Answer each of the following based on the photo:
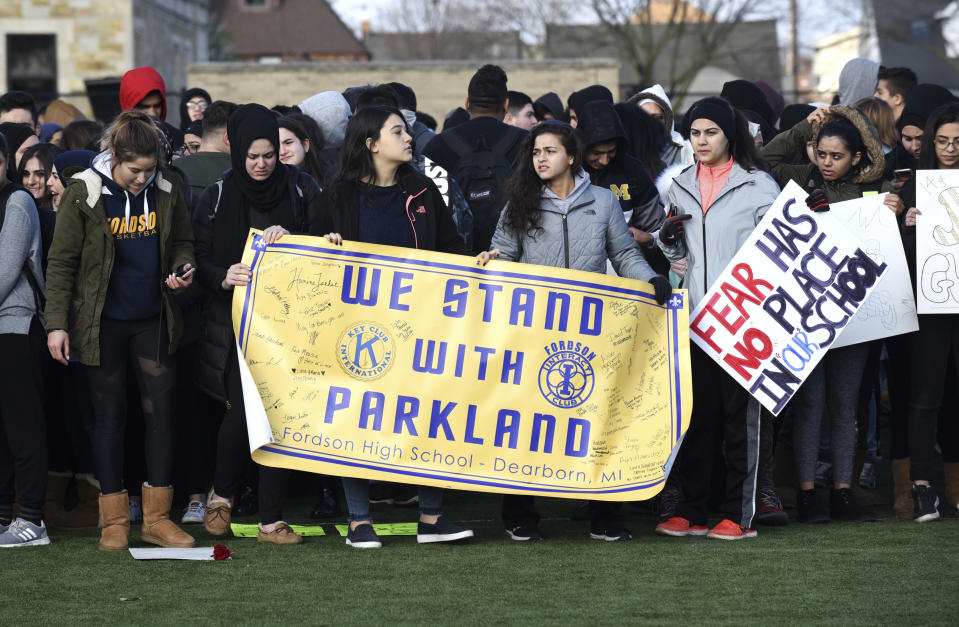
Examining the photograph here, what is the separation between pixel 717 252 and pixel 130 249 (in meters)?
2.65

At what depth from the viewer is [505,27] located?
50.1m

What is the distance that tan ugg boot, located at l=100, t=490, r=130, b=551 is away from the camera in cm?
600

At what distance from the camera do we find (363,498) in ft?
20.0

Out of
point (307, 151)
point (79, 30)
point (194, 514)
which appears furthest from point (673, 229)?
point (79, 30)

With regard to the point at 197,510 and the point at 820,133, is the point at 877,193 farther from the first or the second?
the point at 197,510

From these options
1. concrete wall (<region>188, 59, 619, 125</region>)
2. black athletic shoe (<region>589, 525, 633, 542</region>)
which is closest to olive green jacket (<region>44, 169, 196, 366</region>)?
black athletic shoe (<region>589, 525, 633, 542</region>)

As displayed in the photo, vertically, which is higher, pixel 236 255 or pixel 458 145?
pixel 458 145

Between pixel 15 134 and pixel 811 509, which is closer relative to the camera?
pixel 811 509

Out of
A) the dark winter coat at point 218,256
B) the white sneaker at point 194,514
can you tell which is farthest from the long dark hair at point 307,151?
the white sneaker at point 194,514

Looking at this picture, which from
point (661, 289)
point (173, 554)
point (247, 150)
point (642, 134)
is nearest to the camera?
point (173, 554)

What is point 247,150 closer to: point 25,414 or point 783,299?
point 25,414

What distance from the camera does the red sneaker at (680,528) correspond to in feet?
20.4

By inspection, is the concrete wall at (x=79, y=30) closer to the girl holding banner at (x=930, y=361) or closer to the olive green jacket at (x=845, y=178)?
the olive green jacket at (x=845, y=178)

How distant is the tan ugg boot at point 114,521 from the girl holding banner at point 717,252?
246cm
